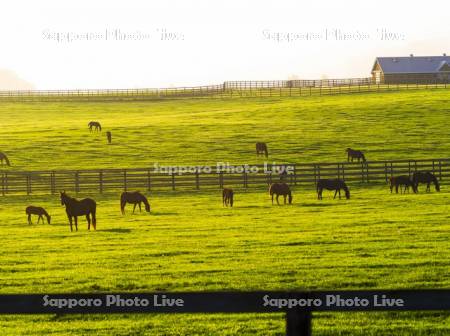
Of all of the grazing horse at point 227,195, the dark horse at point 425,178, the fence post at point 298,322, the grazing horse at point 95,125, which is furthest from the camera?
the grazing horse at point 95,125

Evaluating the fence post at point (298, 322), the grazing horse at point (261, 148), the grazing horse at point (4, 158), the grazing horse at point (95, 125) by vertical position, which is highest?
the grazing horse at point (95, 125)

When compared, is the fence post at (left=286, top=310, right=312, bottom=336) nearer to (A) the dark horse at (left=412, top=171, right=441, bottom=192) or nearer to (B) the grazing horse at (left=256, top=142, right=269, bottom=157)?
(A) the dark horse at (left=412, top=171, right=441, bottom=192)

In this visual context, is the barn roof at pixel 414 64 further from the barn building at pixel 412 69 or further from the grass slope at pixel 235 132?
the grass slope at pixel 235 132

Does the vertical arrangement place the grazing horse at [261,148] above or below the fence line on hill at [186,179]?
above

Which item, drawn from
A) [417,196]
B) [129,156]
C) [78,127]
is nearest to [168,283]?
[417,196]

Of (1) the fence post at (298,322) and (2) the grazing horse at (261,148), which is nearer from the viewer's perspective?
(1) the fence post at (298,322)

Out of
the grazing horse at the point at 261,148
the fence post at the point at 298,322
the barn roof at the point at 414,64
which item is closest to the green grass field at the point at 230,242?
the grazing horse at the point at 261,148

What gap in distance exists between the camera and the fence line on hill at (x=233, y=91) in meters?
89.8

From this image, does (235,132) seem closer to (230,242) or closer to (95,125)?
(95,125)

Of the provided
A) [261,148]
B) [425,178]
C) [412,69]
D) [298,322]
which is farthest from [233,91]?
[298,322]

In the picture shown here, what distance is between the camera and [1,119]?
78.8 m

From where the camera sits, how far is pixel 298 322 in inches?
236

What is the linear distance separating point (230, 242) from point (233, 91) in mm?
77281

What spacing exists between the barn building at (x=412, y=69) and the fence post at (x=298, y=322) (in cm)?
10125
